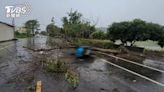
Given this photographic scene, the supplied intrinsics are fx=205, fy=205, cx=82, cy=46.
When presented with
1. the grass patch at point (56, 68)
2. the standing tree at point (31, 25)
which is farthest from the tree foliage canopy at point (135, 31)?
the standing tree at point (31, 25)

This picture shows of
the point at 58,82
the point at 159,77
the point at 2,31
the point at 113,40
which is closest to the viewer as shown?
the point at 58,82

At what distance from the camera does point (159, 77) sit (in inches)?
379

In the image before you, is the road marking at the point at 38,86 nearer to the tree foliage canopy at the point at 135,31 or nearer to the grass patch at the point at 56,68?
the grass patch at the point at 56,68

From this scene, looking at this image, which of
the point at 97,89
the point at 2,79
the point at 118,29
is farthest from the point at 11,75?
the point at 118,29

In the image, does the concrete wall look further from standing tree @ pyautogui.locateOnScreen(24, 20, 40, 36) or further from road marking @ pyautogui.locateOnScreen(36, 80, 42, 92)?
standing tree @ pyautogui.locateOnScreen(24, 20, 40, 36)

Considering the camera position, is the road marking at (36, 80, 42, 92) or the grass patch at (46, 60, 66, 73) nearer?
the road marking at (36, 80, 42, 92)

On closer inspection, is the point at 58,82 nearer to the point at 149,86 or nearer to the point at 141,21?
the point at 149,86

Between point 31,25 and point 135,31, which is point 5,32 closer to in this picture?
point 135,31

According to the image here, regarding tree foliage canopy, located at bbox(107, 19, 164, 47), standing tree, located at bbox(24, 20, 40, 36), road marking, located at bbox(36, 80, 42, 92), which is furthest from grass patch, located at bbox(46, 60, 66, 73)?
standing tree, located at bbox(24, 20, 40, 36)

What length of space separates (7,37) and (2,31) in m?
3.53

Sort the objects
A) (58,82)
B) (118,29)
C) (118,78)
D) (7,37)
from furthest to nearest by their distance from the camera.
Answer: (7,37)
(118,29)
(118,78)
(58,82)

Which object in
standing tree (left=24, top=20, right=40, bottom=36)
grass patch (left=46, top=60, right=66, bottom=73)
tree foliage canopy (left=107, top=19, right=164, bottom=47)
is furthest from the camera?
standing tree (left=24, top=20, right=40, bottom=36)

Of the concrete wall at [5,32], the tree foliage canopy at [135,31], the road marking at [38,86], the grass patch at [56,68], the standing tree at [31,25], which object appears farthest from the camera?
the standing tree at [31,25]

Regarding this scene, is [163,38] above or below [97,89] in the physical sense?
above
